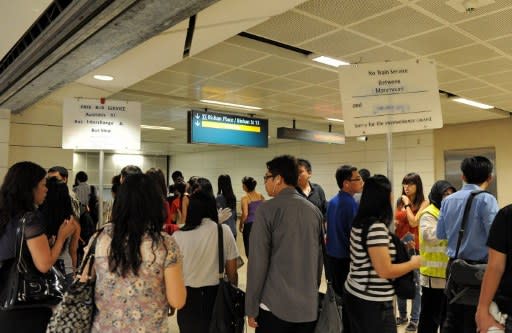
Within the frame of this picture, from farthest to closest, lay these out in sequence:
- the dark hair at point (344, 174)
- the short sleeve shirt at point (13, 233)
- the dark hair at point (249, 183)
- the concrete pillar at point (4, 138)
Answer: the dark hair at point (249, 183) → the concrete pillar at point (4, 138) → the dark hair at point (344, 174) → the short sleeve shirt at point (13, 233)

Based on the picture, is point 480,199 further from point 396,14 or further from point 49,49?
point 49,49

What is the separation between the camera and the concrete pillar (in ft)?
18.0

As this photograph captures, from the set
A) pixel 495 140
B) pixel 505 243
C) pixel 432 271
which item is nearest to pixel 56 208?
pixel 505 243

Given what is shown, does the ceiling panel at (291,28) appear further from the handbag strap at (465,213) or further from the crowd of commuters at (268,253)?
the handbag strap at (465,213)

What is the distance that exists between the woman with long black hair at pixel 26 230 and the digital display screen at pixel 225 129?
3.86m

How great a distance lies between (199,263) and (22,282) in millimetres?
937

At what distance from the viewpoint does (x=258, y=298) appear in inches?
83.8

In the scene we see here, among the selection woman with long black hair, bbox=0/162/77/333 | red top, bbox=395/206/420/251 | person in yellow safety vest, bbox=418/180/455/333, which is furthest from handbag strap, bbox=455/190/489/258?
woman with long black hair, bbox=0/162/77/333

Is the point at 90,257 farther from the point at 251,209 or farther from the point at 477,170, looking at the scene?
the point at 251,209

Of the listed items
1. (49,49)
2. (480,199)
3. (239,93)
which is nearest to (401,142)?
(239,93)

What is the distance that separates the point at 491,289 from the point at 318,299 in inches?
32.5

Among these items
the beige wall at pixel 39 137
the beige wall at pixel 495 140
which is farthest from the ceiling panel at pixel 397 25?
the beige wall at pixel 495 140

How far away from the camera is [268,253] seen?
2.13 meters

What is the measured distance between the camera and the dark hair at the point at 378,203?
2230mm
